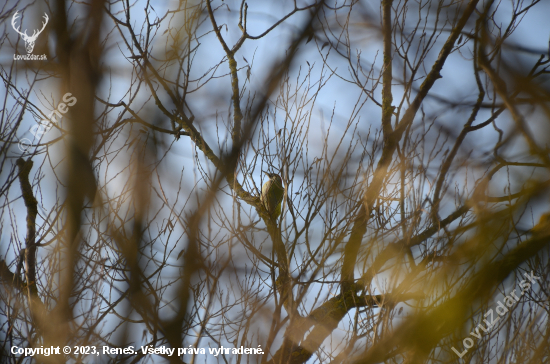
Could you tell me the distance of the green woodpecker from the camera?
302 centimetres

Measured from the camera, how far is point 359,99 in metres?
2.88

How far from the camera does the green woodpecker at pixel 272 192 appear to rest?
Result: 9.90ft

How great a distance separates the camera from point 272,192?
135 inches

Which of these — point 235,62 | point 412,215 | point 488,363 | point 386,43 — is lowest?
point 488,363

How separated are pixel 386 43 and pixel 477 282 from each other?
292cm

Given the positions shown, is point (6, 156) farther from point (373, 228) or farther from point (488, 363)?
point (488, 363)

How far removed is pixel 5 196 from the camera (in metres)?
2.40

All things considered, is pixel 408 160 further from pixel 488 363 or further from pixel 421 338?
pixel 421 338

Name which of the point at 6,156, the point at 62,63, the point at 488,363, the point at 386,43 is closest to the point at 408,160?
the point at 386,43

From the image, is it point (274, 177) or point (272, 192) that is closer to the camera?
point (274, 177)

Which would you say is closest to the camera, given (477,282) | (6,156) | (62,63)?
(477,282)

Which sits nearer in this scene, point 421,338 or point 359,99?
point 421,338

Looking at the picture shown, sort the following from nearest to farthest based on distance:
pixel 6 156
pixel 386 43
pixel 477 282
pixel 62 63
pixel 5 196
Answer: pixel 477 282 → pixel 62 63 → pixel 6 156 → pixel 5 196 → pixel 386 43

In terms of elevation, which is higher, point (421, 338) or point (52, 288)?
point (52, 288)
